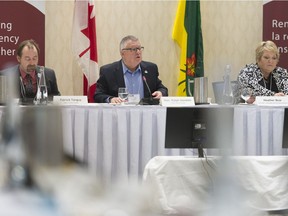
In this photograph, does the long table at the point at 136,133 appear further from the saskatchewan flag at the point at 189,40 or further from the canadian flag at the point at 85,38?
the saskatchewan flag at the point at 189,40

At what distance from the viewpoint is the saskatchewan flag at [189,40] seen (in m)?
6.30

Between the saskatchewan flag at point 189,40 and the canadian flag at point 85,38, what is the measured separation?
0.98 meters

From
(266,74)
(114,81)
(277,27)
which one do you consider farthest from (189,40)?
(114,81)

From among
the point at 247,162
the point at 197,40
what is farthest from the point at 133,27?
the point at 247,162

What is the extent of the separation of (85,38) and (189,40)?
3.91ft

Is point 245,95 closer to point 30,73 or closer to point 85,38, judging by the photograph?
point 30,73

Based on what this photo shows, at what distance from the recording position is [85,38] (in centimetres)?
612

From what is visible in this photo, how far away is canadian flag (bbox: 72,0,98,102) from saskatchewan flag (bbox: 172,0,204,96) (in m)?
0.98

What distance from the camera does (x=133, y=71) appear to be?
489 centimetres

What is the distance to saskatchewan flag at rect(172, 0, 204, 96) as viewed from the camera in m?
6.30

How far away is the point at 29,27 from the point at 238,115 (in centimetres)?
311

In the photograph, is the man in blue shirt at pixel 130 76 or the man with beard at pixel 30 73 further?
the man in blue shirt at pixel 130 76

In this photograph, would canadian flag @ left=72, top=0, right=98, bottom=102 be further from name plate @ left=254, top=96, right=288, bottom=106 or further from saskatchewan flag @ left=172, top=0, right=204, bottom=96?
name plate @ left=254, top=96, right=288, bottom=106

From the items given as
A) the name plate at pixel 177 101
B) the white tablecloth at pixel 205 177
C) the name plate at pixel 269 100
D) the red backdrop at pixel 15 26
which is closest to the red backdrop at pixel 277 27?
the name plate at pixel 269 100
